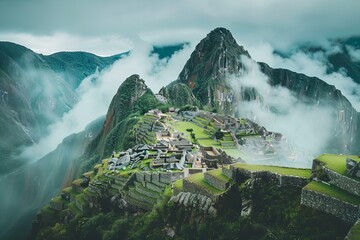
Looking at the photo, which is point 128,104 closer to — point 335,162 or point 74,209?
point 74,209

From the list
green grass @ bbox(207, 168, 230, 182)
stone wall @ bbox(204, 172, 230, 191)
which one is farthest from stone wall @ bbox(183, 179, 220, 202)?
green grass @ bbox(207, 168, 230, 182)

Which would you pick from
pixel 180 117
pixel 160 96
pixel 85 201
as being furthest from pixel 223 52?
pixel 85 201

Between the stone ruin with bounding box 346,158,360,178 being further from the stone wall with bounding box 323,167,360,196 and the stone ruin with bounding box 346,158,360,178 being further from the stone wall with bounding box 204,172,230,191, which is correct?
the stone wall with bounding box 204,172,230,191

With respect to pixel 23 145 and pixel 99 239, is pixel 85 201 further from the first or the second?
pixel 23 145

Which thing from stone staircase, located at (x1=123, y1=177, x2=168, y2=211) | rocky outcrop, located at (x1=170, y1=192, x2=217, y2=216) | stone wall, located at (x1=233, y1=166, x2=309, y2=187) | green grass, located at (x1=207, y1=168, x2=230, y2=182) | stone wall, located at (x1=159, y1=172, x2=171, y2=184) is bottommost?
stone staircase, located at (x1=123, y1=177, x2=168, y2=211)

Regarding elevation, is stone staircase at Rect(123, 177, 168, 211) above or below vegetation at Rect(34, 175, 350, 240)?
below
